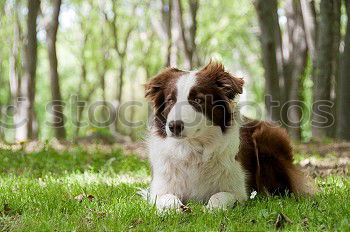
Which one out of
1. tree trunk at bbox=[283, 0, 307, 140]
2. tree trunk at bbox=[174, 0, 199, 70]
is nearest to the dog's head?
tree trunk at bbox=[283, 0, 307, 140]

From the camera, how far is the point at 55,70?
1284cm

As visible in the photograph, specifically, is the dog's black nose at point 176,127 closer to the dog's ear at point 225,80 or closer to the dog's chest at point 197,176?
the dog's chest at point 197,176

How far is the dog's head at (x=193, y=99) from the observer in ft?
14.9

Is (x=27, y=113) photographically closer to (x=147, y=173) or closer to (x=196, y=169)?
(x=147, y=173)

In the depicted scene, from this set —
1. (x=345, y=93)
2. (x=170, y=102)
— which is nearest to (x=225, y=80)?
(x=170, y=102)

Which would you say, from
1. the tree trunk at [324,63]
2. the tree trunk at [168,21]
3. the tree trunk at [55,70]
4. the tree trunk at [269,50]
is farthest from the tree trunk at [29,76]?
the tree trunk at [324,63]

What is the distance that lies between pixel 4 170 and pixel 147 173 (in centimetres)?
237

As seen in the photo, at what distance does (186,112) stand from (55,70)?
356 inches

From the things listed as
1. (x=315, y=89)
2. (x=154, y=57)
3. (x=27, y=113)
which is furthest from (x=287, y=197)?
(x=154, y=57)

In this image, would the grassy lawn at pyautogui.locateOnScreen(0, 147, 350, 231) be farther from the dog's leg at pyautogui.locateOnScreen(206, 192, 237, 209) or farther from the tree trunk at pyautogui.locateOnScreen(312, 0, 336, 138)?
the tree trunk at pyautogui.locateOnScreen(312, 0, 336, 138)

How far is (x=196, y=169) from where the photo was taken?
4.98 meters

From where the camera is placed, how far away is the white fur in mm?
4883

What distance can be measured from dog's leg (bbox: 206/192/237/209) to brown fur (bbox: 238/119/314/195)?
763mm

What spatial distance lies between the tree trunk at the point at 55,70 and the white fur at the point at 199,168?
8.00m
